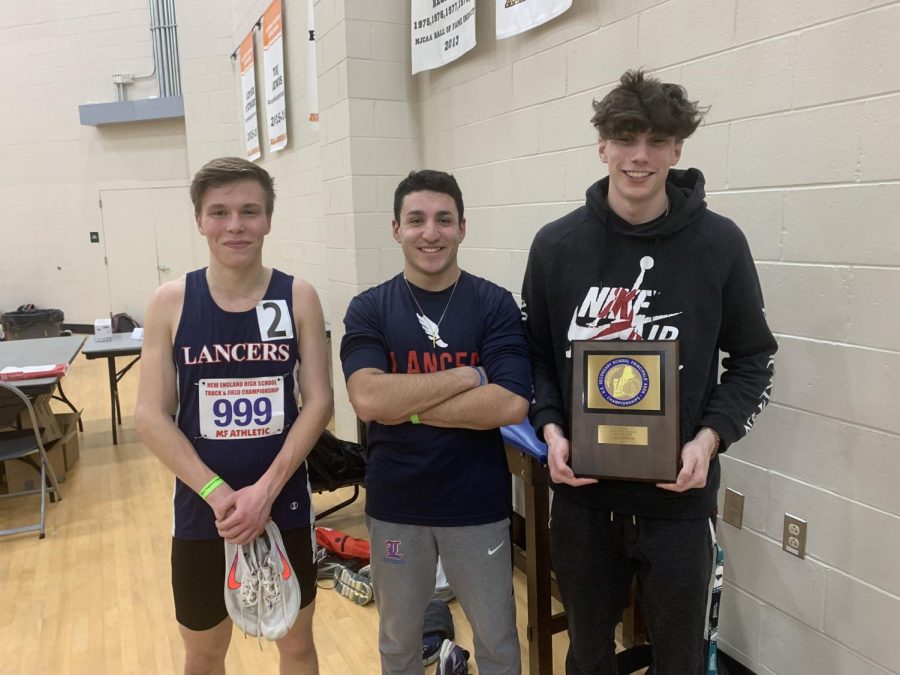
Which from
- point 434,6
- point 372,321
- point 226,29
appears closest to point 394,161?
point 434,6

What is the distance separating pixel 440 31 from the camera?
3.03 m

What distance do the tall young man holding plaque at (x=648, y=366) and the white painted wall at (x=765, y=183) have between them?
0.41 metres

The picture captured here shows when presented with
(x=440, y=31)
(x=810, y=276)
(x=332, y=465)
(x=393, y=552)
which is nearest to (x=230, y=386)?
(x=393, y=552)

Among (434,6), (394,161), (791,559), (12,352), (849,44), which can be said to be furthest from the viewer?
(12,352)

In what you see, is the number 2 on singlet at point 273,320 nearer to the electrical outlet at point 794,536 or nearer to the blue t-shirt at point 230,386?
the blue t-shirt at point 230,386

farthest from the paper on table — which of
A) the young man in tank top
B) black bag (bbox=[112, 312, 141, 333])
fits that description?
black bag (bbox=[112, 312, 141, 333])

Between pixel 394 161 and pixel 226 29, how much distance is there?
4.57m

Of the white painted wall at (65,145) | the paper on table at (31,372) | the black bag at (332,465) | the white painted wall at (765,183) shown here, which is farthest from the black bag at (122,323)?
the black bag at (332,465)

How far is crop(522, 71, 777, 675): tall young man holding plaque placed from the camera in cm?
123

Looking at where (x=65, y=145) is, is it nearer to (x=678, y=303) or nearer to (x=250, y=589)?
(x=250, y=589)

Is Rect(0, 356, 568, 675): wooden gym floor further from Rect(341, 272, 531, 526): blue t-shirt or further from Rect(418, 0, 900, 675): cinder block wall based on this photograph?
Rect(341, 272, 531, 526): blue t-shirt

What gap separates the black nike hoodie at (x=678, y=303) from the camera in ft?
4.14

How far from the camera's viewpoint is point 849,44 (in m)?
1.45

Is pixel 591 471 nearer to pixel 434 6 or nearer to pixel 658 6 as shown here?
pixel 658 6
